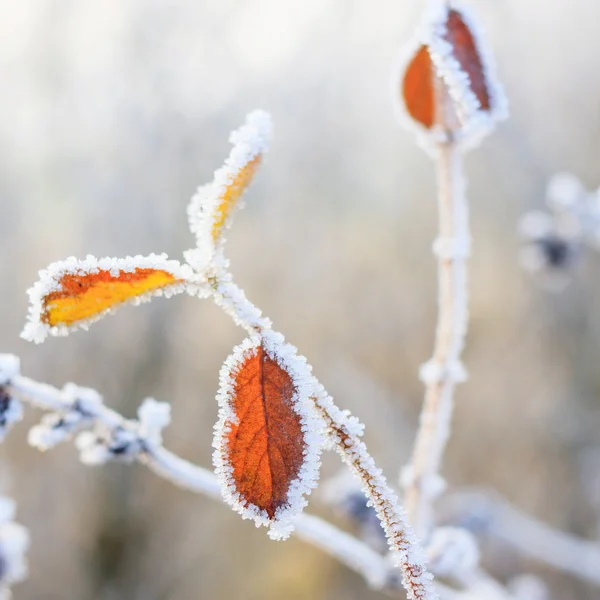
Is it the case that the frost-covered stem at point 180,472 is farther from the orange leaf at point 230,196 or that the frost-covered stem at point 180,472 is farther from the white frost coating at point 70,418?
the orange leaf at point 230,196

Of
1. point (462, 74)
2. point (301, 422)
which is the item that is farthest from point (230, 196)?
point (462, 74)

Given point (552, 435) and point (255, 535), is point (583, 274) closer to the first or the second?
point (552, 435)

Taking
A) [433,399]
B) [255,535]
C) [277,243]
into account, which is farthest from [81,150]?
[433,399]

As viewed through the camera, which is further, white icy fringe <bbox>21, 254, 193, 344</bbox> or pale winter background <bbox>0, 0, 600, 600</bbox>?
pale winter background <bbox>0, 0, 600, 600</bbox>

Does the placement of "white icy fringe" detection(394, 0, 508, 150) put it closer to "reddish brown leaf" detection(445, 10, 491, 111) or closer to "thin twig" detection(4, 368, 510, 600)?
"reddish brown leaf" detection(445, 10, 491, 111)

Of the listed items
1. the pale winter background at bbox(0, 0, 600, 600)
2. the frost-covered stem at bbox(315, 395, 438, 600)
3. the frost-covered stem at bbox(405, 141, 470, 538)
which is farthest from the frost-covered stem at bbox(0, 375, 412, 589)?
the pale winter background at bbox(0, 0, 600, 600)

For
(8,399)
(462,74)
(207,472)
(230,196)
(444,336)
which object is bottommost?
(8,399)

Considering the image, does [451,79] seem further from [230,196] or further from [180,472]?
[180,472]
